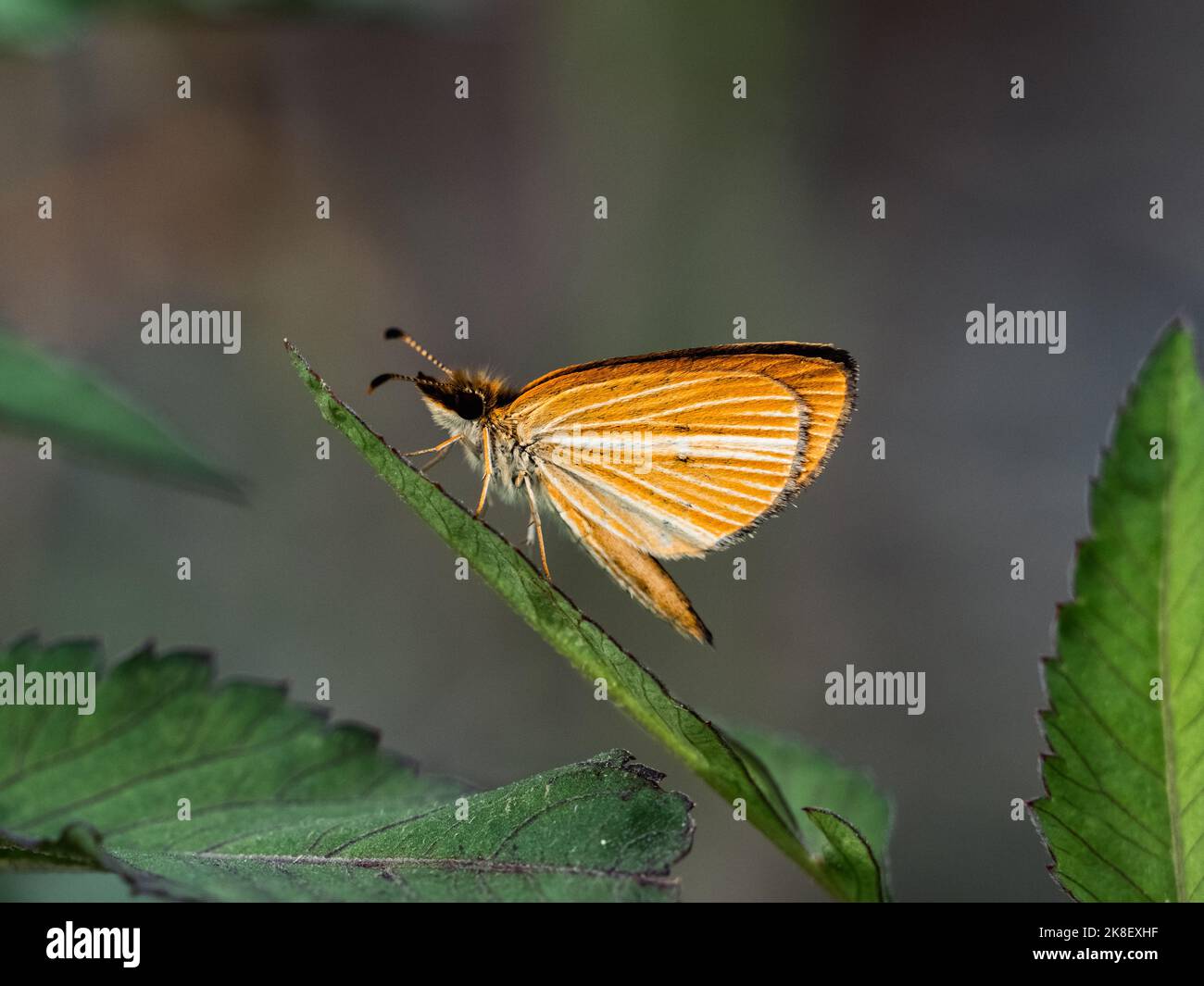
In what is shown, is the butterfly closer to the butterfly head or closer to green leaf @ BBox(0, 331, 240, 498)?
the butterfly head

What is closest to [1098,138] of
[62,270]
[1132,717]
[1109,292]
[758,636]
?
[1109,292]

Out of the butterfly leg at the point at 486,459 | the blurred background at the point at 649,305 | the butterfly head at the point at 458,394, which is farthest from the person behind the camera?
the blurred background at the point at 649,305

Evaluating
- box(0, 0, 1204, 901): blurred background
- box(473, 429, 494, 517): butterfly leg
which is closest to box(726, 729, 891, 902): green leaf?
box(473, 429, 494, 517): butterfly leg

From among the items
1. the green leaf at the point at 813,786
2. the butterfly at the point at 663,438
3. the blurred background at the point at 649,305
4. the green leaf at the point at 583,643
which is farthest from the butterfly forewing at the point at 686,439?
the blurred background at the point at 649,305

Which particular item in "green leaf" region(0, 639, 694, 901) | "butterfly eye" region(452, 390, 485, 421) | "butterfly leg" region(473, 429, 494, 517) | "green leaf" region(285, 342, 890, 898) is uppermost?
"butterfly eye" region(452, 390, 485, 421)

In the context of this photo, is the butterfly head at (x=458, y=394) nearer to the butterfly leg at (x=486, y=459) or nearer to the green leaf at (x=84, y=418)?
the butterfly leg at (x=486, y=459)

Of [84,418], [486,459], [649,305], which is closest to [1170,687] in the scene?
[84,418]

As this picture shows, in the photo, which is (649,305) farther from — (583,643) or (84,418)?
(583,643)
